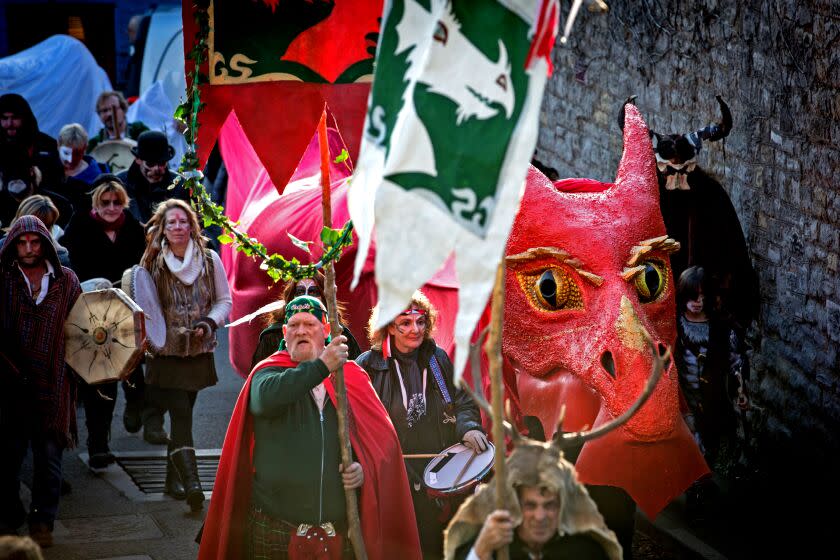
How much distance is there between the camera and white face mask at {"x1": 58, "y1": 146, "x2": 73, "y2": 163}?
13672mm

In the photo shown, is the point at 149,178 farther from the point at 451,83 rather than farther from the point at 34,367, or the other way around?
the point at 451,83

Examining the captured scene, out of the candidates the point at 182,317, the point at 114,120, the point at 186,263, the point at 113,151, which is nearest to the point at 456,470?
the point at 182,317

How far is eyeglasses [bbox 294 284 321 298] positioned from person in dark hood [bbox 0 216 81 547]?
149 cm

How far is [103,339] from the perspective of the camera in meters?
8.88

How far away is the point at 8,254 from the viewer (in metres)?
8.79

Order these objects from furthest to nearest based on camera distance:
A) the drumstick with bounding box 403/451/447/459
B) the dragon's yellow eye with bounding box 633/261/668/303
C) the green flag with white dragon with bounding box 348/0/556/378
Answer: the drumstick with bounding box 403/451/447/459 < the dragon's yellow eye with bounding box 633/261/668/303 < the green flag with white dragon with bounding box 348/0/556/378

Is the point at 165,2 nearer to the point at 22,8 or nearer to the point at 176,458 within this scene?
the point at 22,8

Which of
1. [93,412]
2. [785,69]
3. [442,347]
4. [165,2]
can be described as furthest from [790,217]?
[165,2]

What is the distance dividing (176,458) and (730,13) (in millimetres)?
5059

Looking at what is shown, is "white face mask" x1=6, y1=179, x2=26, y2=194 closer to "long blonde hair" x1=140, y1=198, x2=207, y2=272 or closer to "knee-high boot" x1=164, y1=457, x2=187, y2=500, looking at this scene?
"long blonde hair" x1=140, y1=198, x2=207, y2=272

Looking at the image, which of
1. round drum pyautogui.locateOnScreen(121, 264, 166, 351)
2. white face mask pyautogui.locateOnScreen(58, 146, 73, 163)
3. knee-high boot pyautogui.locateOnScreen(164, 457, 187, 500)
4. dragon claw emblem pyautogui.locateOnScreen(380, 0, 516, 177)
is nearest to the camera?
dragon claw emblem pyautogui.locateOnScreen(380, 0, 516, 177)

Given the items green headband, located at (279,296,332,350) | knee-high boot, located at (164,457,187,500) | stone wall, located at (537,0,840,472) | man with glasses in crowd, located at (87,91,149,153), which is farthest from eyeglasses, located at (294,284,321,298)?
man with glasses in crowd, located at (87,91,149,153)

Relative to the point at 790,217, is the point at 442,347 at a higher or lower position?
lower

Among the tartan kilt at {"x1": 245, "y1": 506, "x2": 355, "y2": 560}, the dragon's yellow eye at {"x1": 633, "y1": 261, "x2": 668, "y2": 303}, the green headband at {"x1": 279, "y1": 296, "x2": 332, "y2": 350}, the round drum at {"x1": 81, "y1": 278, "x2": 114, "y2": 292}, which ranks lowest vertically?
the tartan kilt at {"x1": 245, "y1": 506, "x2": 355, "y2": 560}
